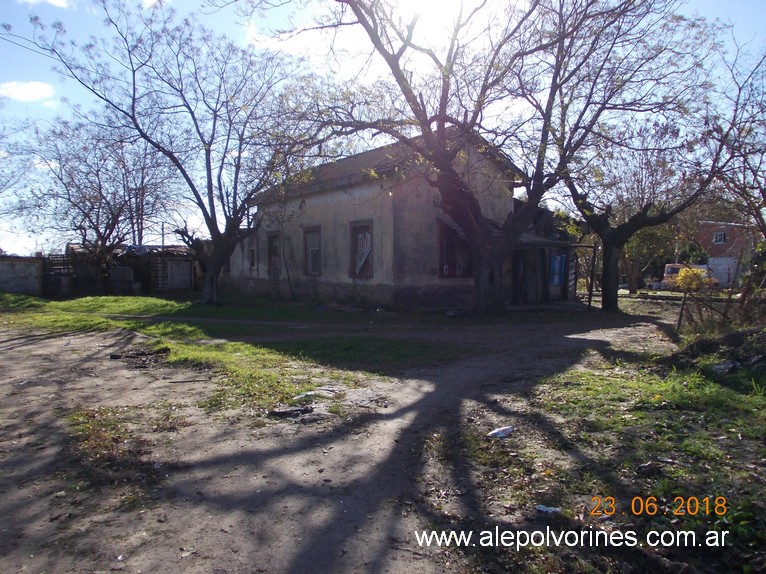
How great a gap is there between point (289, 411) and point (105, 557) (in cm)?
305

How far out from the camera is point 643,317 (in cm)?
1795

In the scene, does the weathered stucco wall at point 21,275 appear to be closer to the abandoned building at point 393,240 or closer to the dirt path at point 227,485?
the abandoned building at point 393,240

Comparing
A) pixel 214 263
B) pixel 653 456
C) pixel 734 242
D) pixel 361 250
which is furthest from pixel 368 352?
pixel 734 242

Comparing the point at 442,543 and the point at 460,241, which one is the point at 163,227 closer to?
the point at 460,241

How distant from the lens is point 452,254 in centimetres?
1930

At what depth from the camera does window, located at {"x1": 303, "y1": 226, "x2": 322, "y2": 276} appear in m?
21.9

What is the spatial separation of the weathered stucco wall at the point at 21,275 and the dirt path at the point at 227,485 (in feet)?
68.9

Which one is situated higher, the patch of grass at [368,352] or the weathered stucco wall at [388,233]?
the weathered stucco wall at [388,233]

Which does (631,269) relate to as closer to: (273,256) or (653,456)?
(273,256)

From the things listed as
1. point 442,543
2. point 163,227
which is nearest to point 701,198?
point 442,543

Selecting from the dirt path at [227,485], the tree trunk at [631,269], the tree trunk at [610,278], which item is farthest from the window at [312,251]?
the tree trunk at [631,269]

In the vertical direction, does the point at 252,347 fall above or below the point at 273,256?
below

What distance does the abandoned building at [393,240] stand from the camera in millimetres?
17953

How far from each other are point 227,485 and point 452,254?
615 inches
